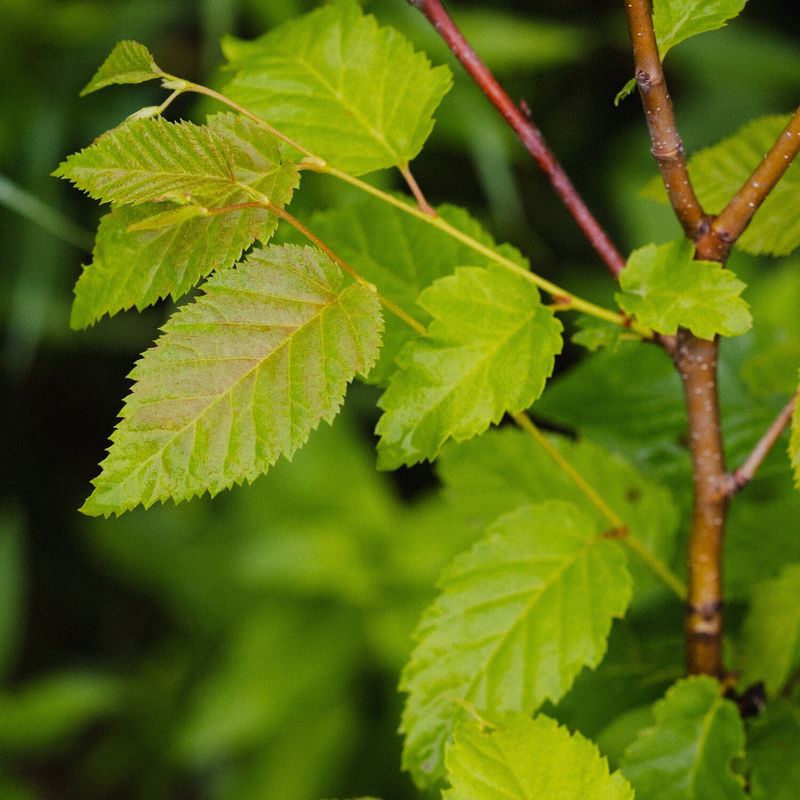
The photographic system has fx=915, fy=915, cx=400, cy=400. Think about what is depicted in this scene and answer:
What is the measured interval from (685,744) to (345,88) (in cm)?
54

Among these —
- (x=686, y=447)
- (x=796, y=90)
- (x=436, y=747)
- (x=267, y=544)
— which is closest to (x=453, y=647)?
(x=436, y=747)

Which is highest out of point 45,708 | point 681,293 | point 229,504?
point 681,293

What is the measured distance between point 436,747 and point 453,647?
70mm

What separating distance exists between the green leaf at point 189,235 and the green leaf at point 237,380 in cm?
2

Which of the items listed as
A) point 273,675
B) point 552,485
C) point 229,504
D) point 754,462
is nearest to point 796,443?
point 754,462

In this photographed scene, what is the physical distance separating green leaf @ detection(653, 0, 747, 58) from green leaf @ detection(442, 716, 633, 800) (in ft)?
1.43

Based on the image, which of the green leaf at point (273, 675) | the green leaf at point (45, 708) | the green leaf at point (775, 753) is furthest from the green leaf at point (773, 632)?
the green leaf at point (45, 708)

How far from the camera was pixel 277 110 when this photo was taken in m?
0.69

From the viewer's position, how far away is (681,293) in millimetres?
571

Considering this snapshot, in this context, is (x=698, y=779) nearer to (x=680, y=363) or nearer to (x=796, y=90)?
(x=680, y=363)

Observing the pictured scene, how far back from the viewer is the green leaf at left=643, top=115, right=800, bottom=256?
0.65 m

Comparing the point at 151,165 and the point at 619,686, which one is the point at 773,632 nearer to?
the point at 619,686

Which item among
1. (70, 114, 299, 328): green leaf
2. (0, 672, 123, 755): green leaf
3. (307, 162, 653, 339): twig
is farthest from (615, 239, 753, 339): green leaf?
(0, 672, 123, 755): green leaf

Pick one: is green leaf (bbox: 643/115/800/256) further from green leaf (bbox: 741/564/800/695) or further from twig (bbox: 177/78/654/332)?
green leaf (bbox: 741/564/800/695)
